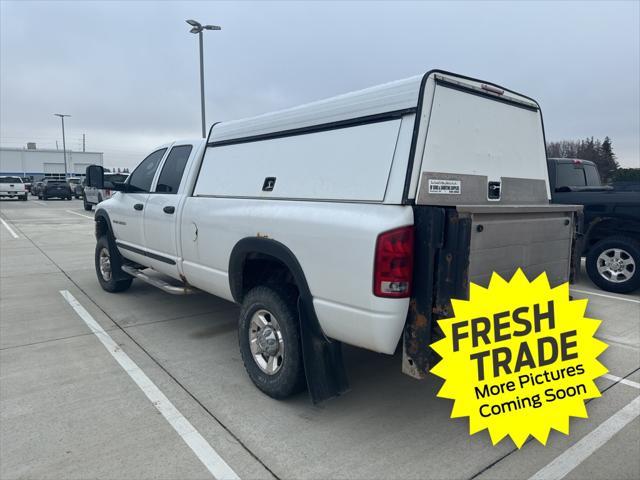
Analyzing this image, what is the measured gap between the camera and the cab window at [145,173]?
540 cm

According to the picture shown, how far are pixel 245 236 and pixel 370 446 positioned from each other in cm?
173

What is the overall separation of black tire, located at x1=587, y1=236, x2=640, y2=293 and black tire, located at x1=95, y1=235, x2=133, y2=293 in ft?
22.5

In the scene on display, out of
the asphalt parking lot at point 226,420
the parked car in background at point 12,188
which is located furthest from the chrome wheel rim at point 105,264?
the parked car in background at point 12,188

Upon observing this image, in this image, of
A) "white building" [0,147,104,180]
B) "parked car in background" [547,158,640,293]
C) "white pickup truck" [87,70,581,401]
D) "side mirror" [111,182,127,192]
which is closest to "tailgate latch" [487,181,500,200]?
"white pickup truck" [87,70,581,401]

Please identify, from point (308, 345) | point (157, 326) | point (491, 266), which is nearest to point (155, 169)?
point (157, 326)

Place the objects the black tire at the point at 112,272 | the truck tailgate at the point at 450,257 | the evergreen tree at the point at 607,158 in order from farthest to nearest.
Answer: the evergreen tree at the point at 607,158 < the black tire at the point at 112,272 < the truck tailgate at the point at 450,257

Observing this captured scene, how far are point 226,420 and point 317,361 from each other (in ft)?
2.59

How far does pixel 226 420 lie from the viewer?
314 centimetres

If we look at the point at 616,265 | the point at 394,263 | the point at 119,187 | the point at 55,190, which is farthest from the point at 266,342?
the point at 55,190

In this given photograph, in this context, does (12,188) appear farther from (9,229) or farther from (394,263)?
(394,263)

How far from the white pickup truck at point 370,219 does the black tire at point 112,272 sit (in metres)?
2.60

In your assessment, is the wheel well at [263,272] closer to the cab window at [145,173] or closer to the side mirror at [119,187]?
the cab window at [145,173]

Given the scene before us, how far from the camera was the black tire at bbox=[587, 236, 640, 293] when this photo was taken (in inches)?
257

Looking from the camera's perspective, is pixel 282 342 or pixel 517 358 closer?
pixel 517 358
